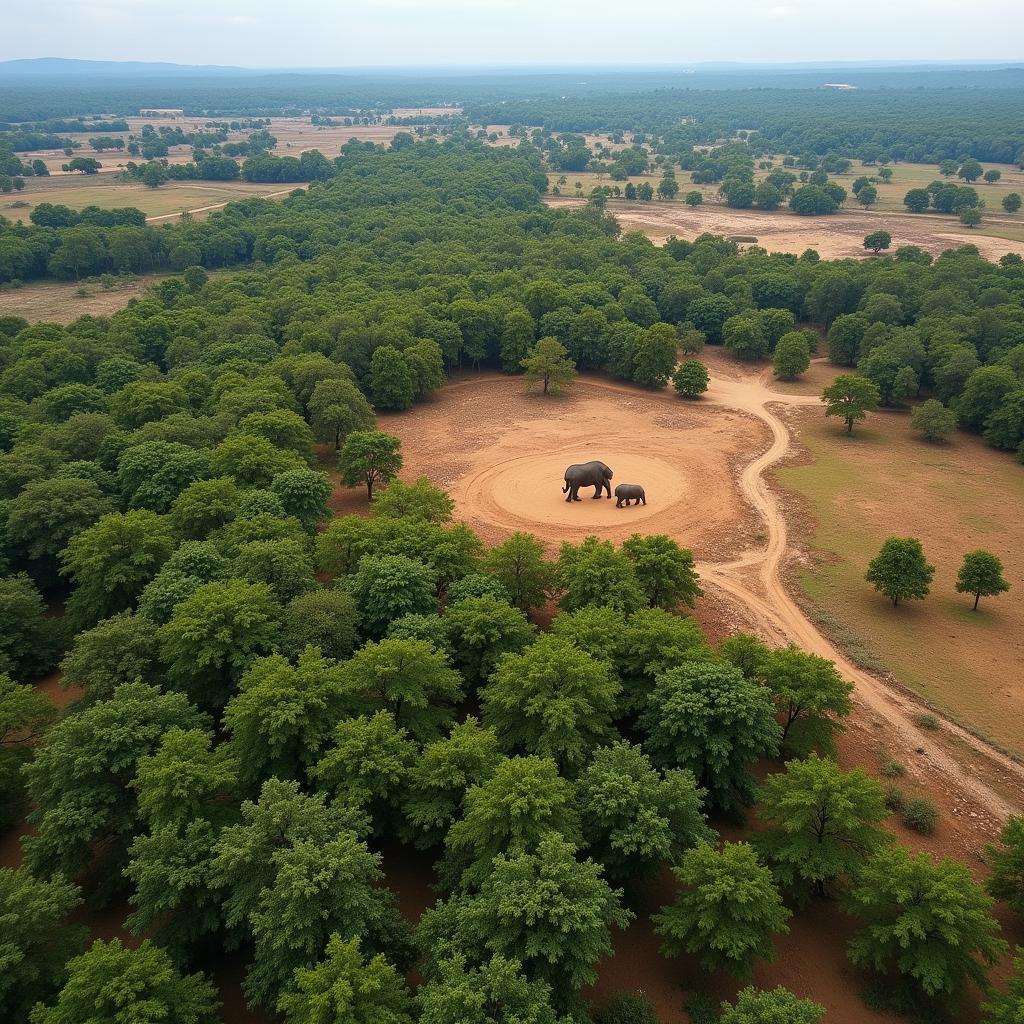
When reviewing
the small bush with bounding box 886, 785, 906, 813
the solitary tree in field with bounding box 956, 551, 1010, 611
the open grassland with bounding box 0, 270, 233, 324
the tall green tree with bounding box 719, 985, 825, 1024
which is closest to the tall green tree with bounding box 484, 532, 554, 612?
the small bush with bounding box 886, 785, 906, 813

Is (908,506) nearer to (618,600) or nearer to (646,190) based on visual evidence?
(618,600)

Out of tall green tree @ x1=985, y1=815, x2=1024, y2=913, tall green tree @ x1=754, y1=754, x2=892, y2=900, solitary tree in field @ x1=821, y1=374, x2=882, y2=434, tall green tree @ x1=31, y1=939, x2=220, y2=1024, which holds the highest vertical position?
tall green tree @ x1=31, y1=939, x2=220, y2=1024

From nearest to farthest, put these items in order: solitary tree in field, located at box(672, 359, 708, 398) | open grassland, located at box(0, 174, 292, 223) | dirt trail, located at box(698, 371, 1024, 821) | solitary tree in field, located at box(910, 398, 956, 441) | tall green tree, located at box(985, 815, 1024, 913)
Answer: tall green tree, located at box(985, 815, 1024, 913) → dirt trail, located at box(698, 371, 1024, 821) → solitary tree in field, located at box(910, 398, 956, 441) → solitary tree in field, located at box(672, 359, 708, 398) → open grassland, located at box(0, 174, 292, 223)

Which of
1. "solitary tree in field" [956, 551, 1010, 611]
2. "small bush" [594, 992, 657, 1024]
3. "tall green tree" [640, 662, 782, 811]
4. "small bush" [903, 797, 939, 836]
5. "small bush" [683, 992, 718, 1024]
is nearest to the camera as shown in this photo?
"small bush" [594, 992, 657, 1024]

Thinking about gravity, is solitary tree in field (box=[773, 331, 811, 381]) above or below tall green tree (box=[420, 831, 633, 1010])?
below

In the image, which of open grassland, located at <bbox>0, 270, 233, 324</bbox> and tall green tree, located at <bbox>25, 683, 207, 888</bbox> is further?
open grassland, located at <bbox>0, 270, 233, 324</bbox>

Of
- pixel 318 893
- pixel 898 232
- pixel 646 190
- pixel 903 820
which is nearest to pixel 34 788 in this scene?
pixel 318 893

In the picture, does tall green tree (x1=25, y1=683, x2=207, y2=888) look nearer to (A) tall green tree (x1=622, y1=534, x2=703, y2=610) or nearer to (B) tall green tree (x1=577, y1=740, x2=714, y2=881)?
(B) tall green tree (x1=577, y1=740, x2=714, y2=881)

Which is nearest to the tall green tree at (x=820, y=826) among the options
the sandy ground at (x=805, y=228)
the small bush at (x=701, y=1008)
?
the small bush at (x=701, y=1008)
